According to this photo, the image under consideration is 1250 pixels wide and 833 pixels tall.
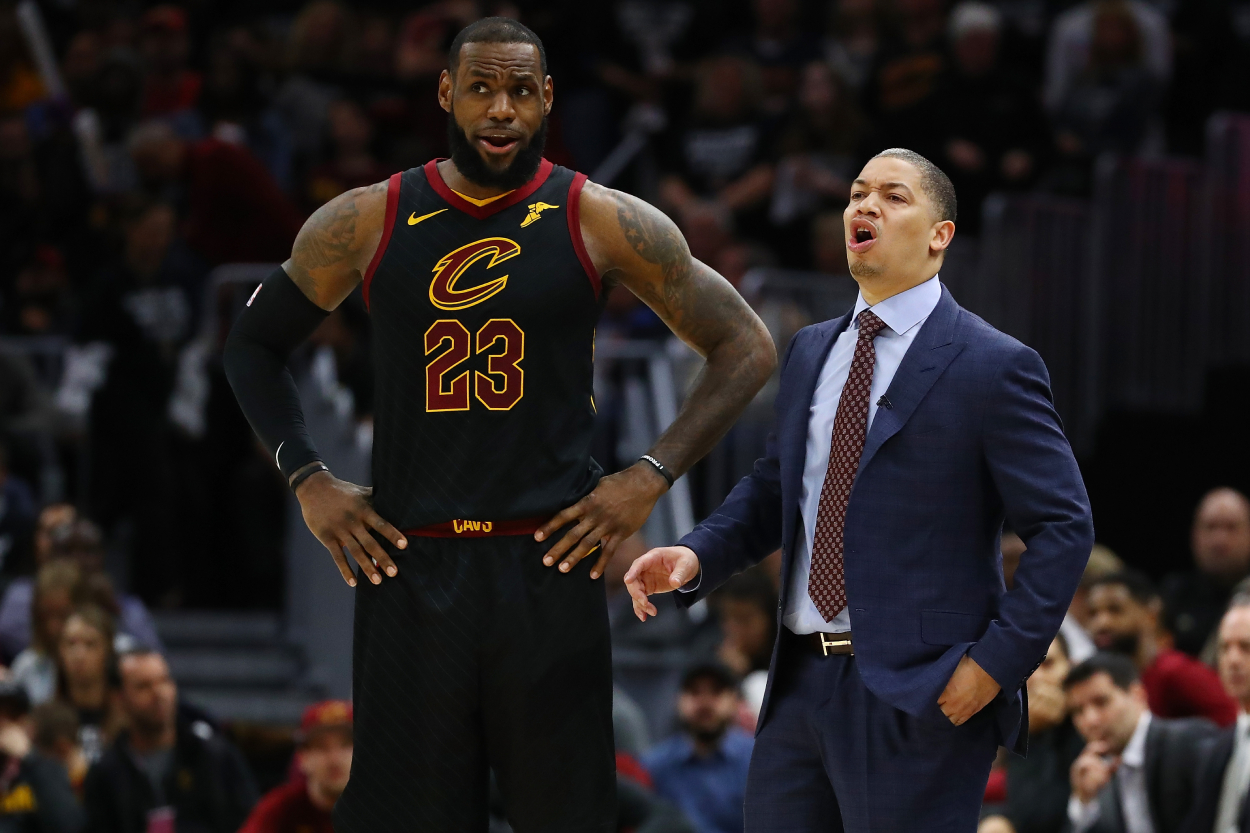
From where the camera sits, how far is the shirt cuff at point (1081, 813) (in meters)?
6.51

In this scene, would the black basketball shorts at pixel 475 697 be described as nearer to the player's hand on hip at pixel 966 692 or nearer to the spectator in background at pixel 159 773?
the player's hand on hip at pixel 966 692

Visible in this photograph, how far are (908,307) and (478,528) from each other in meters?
1.04

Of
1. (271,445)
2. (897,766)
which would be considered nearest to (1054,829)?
(897,766)

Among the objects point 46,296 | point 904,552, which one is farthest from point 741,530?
point 46,296

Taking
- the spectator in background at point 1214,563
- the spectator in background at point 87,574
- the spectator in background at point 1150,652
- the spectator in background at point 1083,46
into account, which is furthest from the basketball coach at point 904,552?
the spectator in background at point 1083,46

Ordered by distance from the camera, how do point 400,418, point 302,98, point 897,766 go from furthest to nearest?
1. point 302,98
2. point 400,418
3. point 897,766

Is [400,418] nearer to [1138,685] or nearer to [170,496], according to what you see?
[1138,685]

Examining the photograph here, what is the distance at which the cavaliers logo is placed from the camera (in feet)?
13.0

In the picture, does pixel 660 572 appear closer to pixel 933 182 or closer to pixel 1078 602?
pixel 933 182

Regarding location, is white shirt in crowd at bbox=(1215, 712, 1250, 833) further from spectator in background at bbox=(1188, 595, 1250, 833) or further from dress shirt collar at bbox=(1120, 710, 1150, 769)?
dress shirt collar at bbox=(1120, 710, 1150, 769)

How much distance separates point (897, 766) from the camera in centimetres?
371

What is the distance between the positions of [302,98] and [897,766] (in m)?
9.08

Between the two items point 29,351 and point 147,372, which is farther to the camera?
point 29,351

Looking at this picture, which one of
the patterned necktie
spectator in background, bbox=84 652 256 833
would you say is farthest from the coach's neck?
spectator in background, bbox=84 652 256 833
